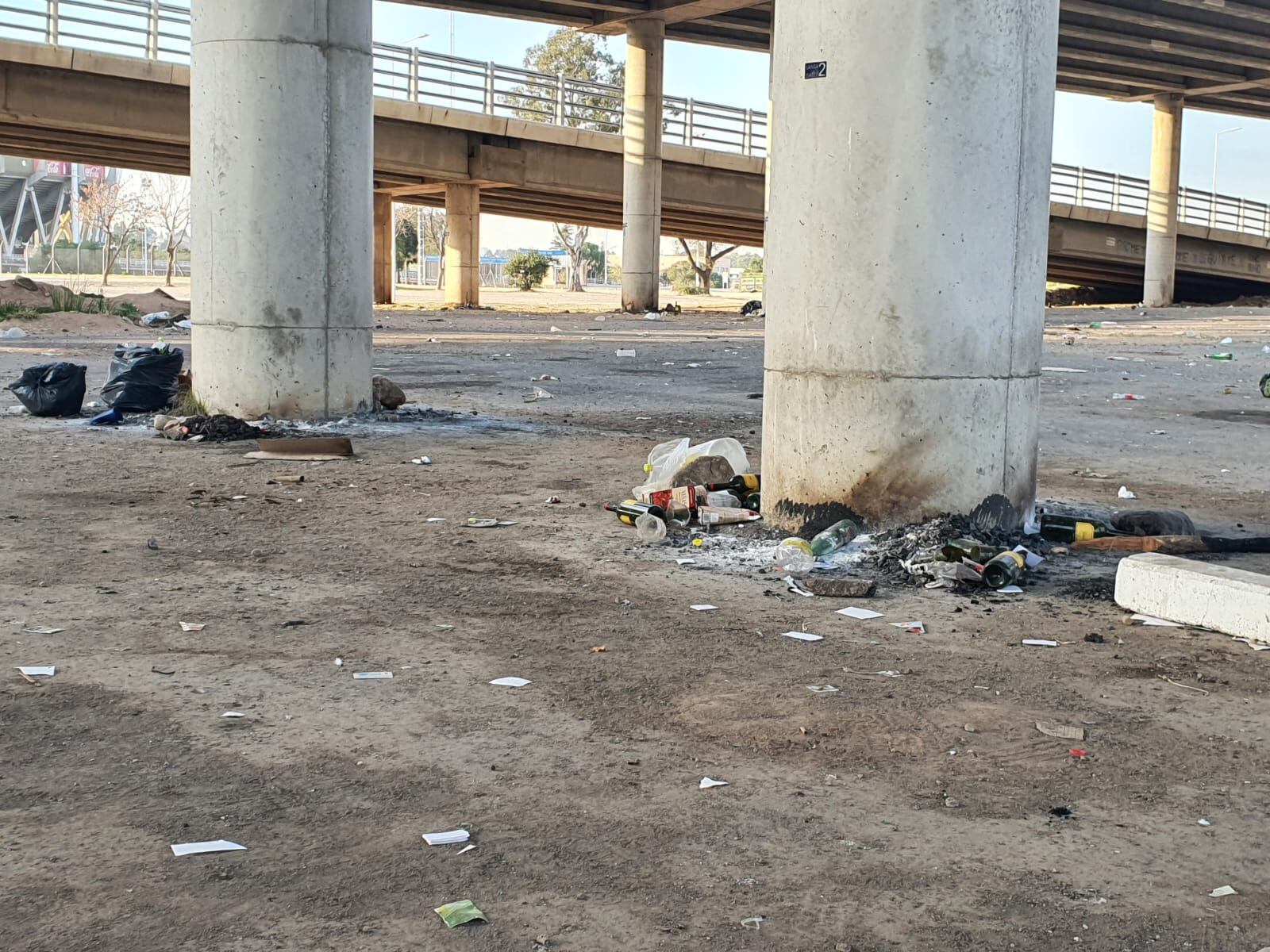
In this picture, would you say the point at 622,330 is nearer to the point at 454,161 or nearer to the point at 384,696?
the point at 454,161

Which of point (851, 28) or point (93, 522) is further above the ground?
point (851, 28)

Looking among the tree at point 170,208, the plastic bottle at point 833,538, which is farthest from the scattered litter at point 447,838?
the tree at point 170,208

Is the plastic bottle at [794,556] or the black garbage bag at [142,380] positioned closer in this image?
the plastic bottle at [794,556]

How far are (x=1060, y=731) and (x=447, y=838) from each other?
5.78ft

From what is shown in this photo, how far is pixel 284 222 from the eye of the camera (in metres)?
10.4

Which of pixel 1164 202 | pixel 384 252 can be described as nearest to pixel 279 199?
pixel 384 252

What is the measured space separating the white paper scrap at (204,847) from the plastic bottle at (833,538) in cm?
352

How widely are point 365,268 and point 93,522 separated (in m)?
4.44

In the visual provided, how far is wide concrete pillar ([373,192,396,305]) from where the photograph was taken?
43094mm

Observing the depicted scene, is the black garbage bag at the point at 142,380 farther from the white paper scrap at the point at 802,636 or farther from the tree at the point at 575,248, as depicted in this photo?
the tree at the point at 575,248

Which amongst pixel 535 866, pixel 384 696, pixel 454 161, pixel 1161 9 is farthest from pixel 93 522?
pixel 1161 9

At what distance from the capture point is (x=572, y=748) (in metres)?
3.75

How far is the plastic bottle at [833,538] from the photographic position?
6.16 meters

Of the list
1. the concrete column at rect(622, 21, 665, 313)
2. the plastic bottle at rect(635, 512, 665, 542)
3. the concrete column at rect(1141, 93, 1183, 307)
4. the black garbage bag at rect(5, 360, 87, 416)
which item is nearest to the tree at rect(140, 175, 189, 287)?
the concrete column at rect(622, 21, 665, 313)
